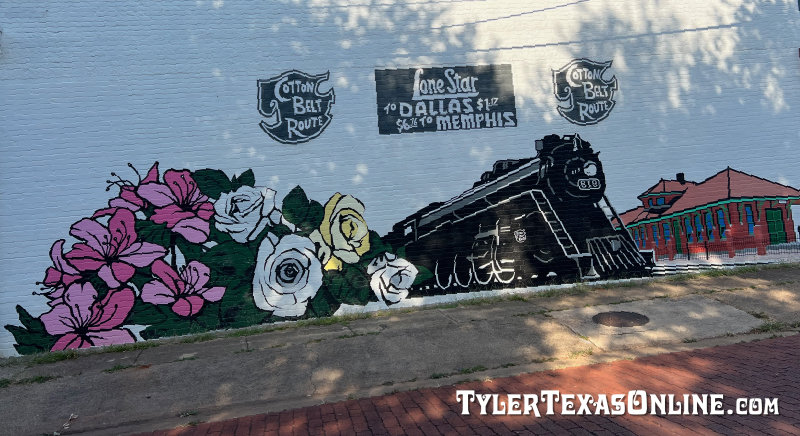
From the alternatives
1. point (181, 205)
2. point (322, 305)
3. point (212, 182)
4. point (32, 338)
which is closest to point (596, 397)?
point (322, 305)

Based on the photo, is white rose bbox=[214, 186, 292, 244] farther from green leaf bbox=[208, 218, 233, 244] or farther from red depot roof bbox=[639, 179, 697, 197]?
red depot roof bbox=[639, 179, 697, 197]

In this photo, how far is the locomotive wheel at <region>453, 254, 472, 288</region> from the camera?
992 centimetres

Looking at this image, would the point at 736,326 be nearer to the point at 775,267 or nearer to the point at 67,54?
the point at 775,267

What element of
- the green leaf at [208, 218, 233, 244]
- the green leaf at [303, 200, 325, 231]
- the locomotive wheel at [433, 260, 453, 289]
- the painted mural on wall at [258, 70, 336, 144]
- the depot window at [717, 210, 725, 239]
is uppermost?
the painted mural on wall at [258, 70, 336, 144]

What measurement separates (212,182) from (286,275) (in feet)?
6.10

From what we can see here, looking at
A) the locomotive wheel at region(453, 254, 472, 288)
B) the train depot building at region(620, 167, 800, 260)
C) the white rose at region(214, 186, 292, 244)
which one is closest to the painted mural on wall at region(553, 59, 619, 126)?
the train depot building at region(620, 167, 800, 260)

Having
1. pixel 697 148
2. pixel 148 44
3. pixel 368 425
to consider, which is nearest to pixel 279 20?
pixel 148 44

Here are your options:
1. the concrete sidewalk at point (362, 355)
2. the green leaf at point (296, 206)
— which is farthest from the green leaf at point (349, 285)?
the green leaf at point (296, 206)

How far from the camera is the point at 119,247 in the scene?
29.3 feet

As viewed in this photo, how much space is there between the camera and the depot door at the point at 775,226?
10.8 metres

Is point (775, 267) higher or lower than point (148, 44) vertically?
lower

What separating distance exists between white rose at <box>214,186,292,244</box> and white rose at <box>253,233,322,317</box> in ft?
0.89

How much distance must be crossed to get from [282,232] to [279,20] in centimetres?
341

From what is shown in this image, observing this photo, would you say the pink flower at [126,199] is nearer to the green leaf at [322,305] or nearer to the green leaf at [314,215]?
the green leaf at [314,215]
